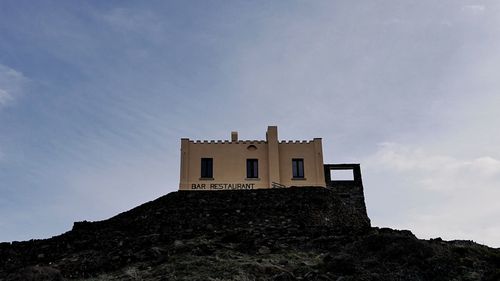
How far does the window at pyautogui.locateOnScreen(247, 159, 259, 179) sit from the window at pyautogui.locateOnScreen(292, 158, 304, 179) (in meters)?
2.10

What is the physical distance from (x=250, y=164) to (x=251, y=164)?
6cm

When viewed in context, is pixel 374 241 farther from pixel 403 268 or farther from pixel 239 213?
pixel 239 213

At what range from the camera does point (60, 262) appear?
54.8ft

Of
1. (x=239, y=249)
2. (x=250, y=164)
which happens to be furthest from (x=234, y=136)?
(x=239, y=249)

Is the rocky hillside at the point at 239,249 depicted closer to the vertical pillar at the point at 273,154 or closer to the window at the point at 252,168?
the vertical pillar at the point at 273,154

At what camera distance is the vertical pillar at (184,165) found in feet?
97.3

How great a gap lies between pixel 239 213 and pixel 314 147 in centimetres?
1058

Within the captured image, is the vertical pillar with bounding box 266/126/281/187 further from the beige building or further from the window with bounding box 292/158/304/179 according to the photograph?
the window with bounding box 292/158/304/179

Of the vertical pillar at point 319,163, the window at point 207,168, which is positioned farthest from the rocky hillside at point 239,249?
the vertical pillar at point 319,163

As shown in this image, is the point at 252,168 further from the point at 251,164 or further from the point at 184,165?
the point at 184,165

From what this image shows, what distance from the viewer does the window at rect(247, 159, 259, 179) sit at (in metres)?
30.4

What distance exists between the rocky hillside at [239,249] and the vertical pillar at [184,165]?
6.60 m

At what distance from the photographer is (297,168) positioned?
30781mm

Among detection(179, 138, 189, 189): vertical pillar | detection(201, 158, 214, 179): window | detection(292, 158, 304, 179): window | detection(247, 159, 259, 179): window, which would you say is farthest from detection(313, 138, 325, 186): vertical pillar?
detection(179, 138, 189, 189): vertical pillar
